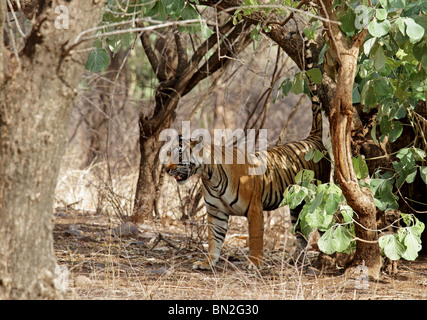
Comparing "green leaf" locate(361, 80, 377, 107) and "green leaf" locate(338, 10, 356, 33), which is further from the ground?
"green leaf" locate(338, 10, 356, 33)

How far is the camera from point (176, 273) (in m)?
5.12

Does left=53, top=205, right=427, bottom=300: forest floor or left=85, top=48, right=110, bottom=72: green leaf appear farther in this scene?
left=85, top=48, right=110, bottom=72: green leaf

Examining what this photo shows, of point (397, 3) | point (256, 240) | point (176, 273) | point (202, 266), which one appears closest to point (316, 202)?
point (397, 3)

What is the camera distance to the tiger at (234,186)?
5.44 metres

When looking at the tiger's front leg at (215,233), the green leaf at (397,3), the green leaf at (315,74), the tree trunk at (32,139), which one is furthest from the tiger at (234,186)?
the tree trunk at (32,139)

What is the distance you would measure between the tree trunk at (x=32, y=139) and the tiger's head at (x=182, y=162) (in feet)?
8.80

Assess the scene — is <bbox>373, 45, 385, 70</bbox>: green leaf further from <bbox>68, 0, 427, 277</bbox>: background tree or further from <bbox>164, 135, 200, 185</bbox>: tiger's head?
<bbox>164, 135, 200, 185</bbox>: tiger's head

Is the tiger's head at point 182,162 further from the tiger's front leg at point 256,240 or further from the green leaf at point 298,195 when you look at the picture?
the green leaf at point 298,195

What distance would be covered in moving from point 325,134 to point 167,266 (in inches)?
78.9

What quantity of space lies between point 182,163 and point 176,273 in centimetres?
94

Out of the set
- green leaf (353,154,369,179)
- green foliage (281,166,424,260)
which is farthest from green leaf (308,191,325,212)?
green leaf (353,154,369,179)

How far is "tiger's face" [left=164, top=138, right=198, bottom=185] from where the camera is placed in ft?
18.0

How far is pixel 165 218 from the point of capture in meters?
7.18

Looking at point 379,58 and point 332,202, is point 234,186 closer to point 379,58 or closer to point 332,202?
point 332,202
